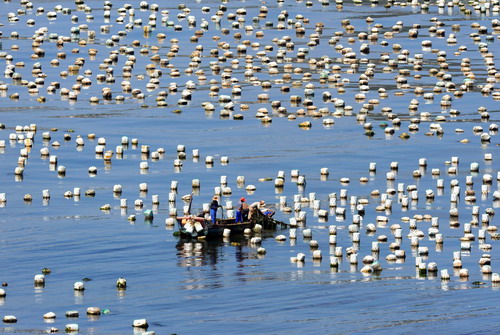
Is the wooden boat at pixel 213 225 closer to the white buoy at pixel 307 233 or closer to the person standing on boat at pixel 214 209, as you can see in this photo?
the person standing on boat at pixel 214 209

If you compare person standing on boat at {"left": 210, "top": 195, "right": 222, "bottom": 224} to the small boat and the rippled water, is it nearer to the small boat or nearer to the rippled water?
the small boat

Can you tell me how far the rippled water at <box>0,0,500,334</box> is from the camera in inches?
3553

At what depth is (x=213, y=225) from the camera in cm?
10656

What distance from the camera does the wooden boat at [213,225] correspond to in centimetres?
10538

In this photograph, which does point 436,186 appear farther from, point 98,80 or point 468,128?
point 98,80

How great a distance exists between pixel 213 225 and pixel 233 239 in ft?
5.28

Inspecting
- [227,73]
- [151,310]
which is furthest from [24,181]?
[227,73]

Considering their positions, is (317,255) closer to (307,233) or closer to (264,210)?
(307,233)

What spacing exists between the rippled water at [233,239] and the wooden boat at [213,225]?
2.59 ft

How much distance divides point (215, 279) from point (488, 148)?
44.3 meters

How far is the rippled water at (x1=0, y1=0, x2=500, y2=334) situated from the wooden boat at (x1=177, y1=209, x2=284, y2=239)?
79 centimetres

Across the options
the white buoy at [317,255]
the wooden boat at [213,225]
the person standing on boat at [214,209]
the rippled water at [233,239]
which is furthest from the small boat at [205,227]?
the white buoy at [317,255]

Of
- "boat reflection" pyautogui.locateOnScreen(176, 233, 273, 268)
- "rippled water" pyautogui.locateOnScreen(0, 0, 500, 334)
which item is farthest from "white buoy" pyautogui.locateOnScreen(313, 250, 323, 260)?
"boat reflection" pyautogui.locateOnScreen(176, 233, 273, 268)

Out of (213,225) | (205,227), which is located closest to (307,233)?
(213,225)
